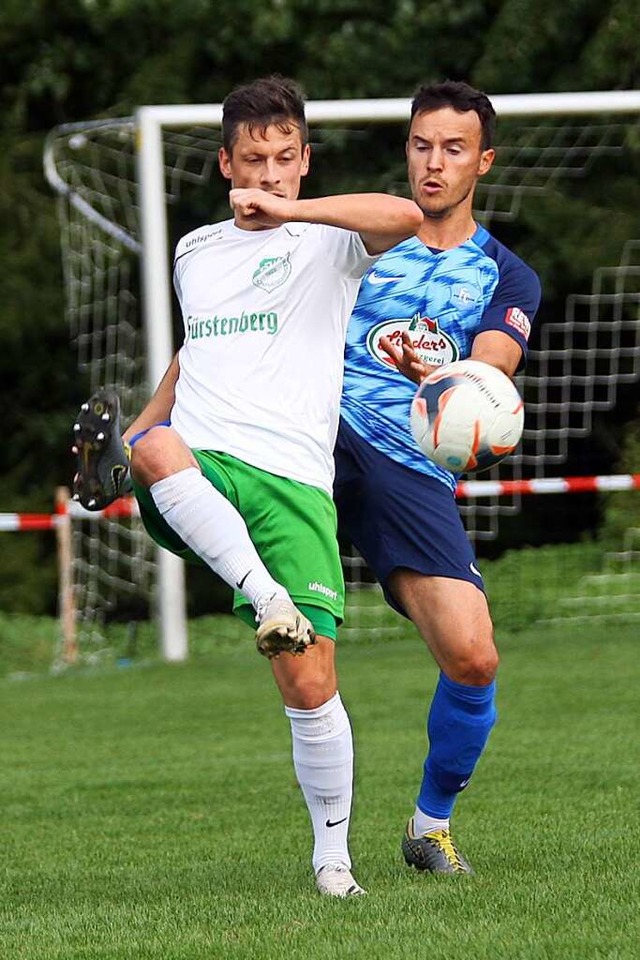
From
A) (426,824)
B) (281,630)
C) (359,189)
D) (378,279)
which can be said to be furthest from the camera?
(359,189)

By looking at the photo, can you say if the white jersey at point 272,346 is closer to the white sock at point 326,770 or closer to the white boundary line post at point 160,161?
the white sock at point 326,770

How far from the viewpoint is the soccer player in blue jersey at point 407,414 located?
16.5ft

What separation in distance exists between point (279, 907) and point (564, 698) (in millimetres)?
5517

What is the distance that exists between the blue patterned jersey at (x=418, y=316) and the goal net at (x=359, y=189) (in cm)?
664

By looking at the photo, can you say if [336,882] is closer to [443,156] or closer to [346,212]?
[346,212]

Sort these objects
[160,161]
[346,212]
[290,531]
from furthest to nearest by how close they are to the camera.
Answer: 1. [160,161]
2. [290,531]
3. [346,212]

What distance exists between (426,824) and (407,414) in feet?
3.94

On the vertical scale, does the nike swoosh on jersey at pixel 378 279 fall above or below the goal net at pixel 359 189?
above

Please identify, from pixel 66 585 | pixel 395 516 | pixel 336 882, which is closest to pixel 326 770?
pixel 336 882

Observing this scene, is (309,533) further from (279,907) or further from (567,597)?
(567,597)

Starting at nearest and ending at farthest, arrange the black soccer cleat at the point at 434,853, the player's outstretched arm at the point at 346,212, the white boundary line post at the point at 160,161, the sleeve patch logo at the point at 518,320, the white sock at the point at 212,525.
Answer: the player's outstretched arm at the point at 346,212
the white sock at the point at 212,525
the black soccer cleat at the point at 434,853
the sleeve patch logo at the point at 518,320
the white boundary line post at the point at 160,161

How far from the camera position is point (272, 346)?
4734 millimetres

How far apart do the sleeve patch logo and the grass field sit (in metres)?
1.50

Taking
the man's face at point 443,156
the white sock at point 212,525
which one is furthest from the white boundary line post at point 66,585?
the white sock at point 212,525
